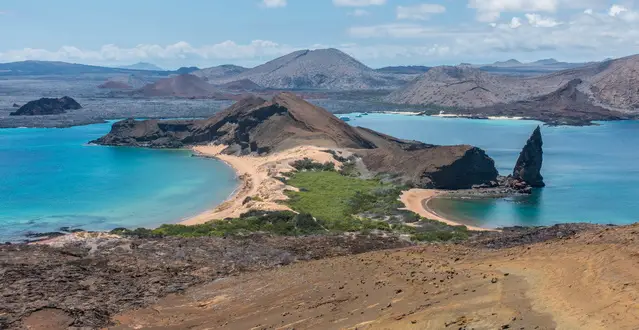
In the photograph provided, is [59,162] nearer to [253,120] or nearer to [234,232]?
[253,120]

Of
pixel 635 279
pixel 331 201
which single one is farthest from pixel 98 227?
pixel 635 279

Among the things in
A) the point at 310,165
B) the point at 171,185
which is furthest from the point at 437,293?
the point at 310,165

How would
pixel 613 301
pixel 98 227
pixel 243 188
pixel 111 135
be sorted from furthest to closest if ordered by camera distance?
pixel 111 135, pixel 243 188, pixel 98 227, pixel 613 301

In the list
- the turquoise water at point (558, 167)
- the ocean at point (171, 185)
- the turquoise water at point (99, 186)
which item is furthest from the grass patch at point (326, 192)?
the turquoise water at point (558, 167)

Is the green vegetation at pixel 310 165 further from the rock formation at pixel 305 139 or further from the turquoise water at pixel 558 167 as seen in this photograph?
the turquoise water at pixel 558 167

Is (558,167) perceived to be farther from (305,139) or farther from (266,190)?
(266,190)

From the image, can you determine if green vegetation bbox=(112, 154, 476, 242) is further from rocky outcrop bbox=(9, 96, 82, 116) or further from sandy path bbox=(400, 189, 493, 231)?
rocky outcrop bbox=(9, 96, 82, 116)

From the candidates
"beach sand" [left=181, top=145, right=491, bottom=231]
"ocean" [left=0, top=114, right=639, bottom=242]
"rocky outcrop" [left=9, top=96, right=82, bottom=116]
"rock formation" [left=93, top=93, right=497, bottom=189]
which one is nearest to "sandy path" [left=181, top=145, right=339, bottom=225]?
"beach sand" [left=181, top=145, right=491, bottom=231]
